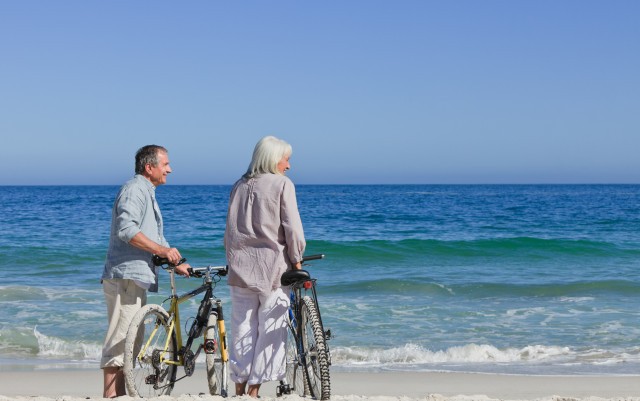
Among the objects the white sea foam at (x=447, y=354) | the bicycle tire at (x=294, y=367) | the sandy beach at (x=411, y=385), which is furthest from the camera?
the white sea foam at (x=447, y=354)

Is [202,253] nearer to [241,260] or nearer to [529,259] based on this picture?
[529,259]

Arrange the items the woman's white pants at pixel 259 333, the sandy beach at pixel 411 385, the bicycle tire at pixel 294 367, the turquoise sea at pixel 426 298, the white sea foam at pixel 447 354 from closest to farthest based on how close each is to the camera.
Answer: the woman's white pants at pixel 259 333 → the bicycle tire at pixel 294 367 → the sandy beach at pixel 411 385 → the white sea foam at pixel 447 354 → the turquoise sea at pixel 426 298

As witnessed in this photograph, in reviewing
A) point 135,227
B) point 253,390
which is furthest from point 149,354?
point 135,227

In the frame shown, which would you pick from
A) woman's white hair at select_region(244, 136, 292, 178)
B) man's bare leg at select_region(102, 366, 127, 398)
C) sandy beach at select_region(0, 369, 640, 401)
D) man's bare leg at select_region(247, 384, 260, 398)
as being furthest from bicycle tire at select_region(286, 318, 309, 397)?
sandy beach at select_region(0, 369, 640, 401)

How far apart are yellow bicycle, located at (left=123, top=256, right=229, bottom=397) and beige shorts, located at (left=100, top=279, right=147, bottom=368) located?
10 centimetres

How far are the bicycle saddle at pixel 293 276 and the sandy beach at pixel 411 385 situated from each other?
5.36 feet

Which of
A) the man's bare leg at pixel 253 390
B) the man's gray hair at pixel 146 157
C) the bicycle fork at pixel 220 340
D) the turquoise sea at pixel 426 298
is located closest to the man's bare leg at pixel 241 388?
the man's bare leg at pixel 253 390

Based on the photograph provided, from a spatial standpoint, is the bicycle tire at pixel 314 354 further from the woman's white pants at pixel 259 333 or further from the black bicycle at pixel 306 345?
the woman's white pants at pixel 259 333

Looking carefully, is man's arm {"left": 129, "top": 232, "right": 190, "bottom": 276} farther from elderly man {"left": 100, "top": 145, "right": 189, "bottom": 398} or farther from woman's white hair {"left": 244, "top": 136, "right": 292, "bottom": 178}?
woman's white hair {"left": 244, "top": 136, "right": 292, "bottom": 178}

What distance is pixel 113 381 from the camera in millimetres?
4523

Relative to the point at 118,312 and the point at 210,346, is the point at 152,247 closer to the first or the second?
the point at 118,312

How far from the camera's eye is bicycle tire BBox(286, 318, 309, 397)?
14.4 feet

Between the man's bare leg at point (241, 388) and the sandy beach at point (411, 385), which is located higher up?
the man's bare leg at point (241, 388)

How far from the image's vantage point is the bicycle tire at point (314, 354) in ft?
13.9
